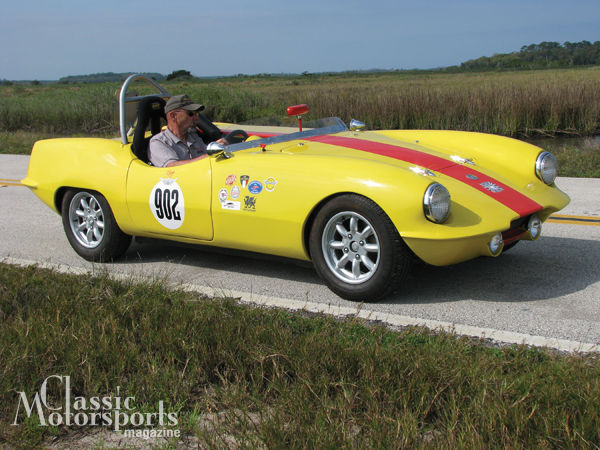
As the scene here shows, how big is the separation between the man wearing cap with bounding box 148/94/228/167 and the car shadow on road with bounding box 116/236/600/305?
0.86 meters

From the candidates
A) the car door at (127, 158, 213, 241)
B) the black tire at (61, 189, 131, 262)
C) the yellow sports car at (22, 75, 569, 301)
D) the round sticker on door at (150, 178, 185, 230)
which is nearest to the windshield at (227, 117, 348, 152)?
the yellow sports car at (22, 75, 569, 301)

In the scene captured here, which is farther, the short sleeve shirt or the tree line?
the tree line

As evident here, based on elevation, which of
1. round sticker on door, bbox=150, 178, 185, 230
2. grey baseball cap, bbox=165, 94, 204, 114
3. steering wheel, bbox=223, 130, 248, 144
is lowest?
round sticker on door, bbox=150, 178, 185, 230

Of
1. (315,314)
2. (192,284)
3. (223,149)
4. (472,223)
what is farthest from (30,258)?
(472,223)

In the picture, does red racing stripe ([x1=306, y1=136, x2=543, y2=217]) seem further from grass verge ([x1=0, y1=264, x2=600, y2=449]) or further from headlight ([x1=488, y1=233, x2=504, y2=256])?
grass verge ([x1=0, y1=264, x2=600, y2=449])

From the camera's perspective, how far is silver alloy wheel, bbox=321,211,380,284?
12.4ft

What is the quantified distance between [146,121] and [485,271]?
3068mm

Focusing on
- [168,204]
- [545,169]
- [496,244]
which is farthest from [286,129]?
[496,244]

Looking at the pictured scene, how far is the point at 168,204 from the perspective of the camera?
4.52 meters

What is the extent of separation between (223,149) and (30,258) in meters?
2.28

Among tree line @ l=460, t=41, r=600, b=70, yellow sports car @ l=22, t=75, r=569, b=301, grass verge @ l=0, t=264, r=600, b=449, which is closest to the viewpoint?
grass verge @ l=0, t=264, r=600, b=449

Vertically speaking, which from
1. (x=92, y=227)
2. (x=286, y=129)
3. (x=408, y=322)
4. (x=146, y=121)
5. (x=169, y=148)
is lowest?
(x=408, y=322)

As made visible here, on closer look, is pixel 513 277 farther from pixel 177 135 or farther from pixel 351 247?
pixel 177 135

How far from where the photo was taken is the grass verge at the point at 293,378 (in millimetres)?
2213
